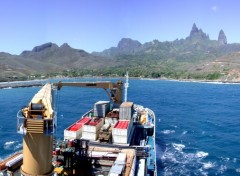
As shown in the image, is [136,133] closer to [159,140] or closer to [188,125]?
[159,140]

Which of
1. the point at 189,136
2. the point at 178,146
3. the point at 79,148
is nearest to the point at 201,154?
the point at 178,146

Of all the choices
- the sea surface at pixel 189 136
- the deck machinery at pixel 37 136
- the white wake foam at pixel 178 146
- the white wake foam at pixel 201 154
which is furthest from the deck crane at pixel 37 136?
the white wake foam at pixel 178 146

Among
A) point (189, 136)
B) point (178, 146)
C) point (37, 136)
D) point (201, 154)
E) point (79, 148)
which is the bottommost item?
point (201, 154)

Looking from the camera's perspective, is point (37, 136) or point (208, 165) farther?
point (208, 165)

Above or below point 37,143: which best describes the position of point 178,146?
below

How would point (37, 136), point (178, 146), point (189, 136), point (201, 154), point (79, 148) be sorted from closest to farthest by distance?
point (37, 136)
point (79, 148)
point (201, 154)
point (178, 146)
point (189, 136)

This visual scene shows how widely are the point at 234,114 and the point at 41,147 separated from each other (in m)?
85.3

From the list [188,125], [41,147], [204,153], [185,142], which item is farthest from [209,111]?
[41,147]

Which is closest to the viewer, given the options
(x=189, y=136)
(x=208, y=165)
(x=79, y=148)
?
(x=79, y=148)

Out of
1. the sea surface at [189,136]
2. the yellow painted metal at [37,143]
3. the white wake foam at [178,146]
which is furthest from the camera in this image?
the white wake foam at [178,146]

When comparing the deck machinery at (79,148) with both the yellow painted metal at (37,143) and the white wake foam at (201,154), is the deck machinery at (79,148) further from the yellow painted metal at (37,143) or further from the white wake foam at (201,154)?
the white wake foam at (201,154)

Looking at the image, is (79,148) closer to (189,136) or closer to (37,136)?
(37,136)

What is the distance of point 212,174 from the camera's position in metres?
45.0

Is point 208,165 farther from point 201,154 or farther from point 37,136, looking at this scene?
point 37,136
